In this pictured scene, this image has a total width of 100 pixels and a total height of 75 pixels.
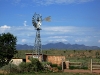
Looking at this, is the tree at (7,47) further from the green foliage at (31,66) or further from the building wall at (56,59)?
the building wall at (56,59)

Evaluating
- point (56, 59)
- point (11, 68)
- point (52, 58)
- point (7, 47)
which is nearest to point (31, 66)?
point (11, 68)

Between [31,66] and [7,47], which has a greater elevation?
[7,47]

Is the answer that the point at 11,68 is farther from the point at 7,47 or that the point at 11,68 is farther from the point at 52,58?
the point at 52,58

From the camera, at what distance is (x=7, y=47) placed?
3384 cm

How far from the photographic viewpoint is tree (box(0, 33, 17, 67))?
33.3 m

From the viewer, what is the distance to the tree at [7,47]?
33338mm

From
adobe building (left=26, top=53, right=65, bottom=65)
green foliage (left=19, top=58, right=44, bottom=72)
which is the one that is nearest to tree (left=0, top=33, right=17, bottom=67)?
adobe building (left=26, top=53, right=65, bottom=65)

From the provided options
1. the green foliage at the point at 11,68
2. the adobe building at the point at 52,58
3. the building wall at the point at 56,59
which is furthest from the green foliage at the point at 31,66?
the building wall at the point at 56,59

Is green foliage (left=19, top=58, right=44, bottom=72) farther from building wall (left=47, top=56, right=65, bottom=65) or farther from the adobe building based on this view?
building wall (left=47, top=56, right=65, bottom=65)

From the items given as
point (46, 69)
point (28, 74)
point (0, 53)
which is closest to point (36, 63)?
point (46, 69)

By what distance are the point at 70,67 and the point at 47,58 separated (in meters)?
6.56

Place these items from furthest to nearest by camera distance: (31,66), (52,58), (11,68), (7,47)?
(52,58) < (7,47) < (31,66) < (11,68)

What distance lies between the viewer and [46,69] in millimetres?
29562

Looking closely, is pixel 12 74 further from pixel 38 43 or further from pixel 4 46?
pixel 38 43
